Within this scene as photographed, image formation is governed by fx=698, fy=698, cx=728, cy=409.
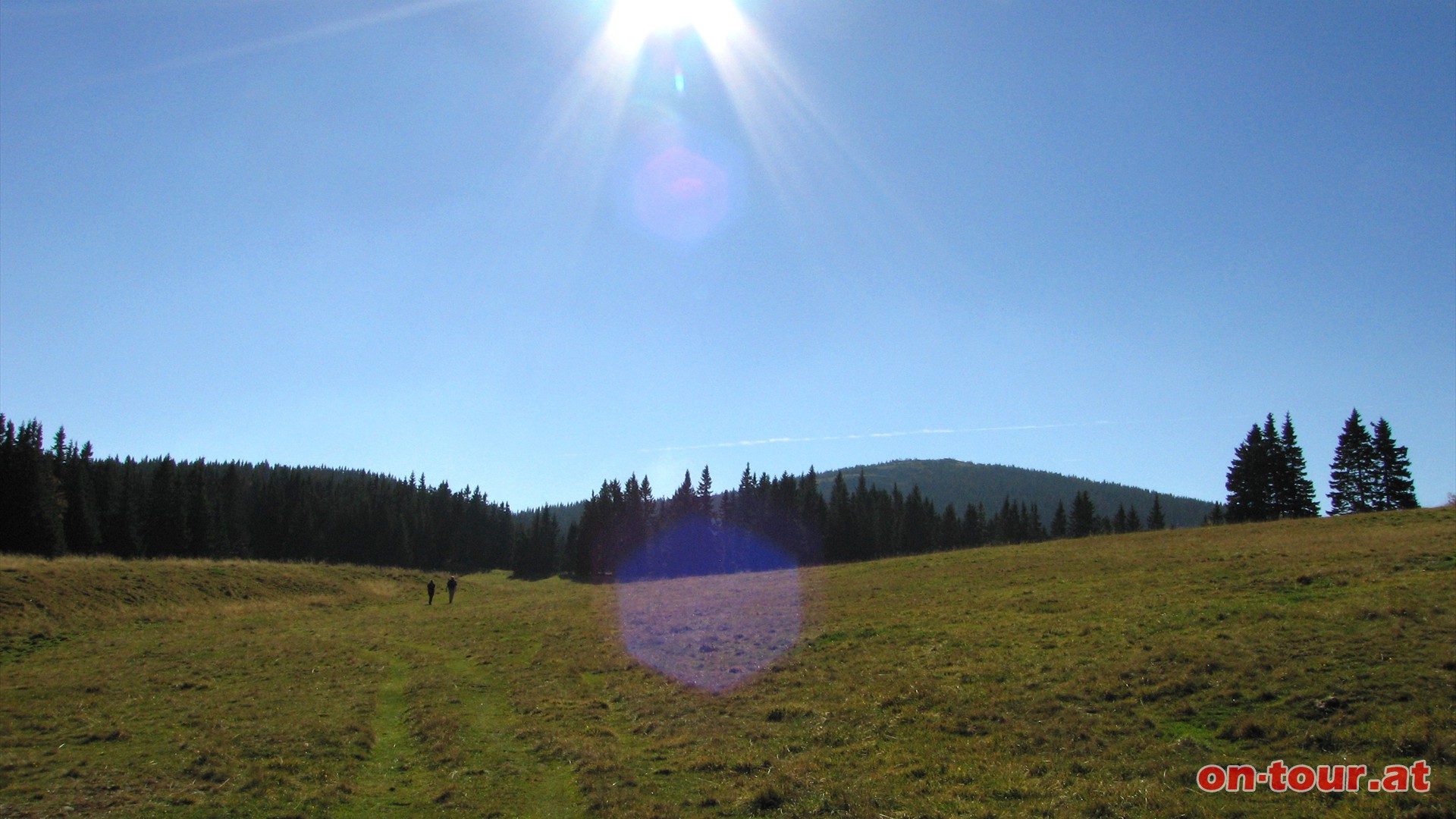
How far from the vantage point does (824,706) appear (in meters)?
17.5

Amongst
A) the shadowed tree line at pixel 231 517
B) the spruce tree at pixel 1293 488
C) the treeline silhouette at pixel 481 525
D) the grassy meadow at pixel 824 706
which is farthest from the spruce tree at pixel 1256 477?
the shadowed tree line at pixel 231 517

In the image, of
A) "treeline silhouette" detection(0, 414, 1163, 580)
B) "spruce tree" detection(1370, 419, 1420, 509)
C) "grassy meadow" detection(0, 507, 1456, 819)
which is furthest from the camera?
"treeline silhouette" detection(0, 414, 1163, 580)

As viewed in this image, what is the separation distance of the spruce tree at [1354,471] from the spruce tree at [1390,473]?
0.34 m

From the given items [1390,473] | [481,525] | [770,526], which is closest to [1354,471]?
[1390,473]

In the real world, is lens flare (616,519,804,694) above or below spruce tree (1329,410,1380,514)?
below

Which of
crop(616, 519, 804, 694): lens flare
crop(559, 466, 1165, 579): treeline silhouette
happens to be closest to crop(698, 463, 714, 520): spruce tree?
crop(559, 466, 1165, 579): treeline silhouette

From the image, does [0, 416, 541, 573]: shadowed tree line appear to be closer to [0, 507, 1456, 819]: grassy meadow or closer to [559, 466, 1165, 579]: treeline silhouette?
[559, 466, 1165, 579]: treeline silhouette

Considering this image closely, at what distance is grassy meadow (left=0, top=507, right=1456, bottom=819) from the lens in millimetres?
11789

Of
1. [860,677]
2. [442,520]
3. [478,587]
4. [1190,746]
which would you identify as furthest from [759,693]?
[442,520]

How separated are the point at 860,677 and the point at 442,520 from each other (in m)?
130

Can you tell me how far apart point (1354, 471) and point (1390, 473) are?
2705mm

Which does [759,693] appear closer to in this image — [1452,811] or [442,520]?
[1452,811]

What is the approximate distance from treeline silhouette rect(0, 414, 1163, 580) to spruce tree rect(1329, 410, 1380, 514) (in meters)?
31.8

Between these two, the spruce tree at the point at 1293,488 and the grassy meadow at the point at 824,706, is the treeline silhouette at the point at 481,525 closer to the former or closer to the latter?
the spruce tree at the point at 1293,488
